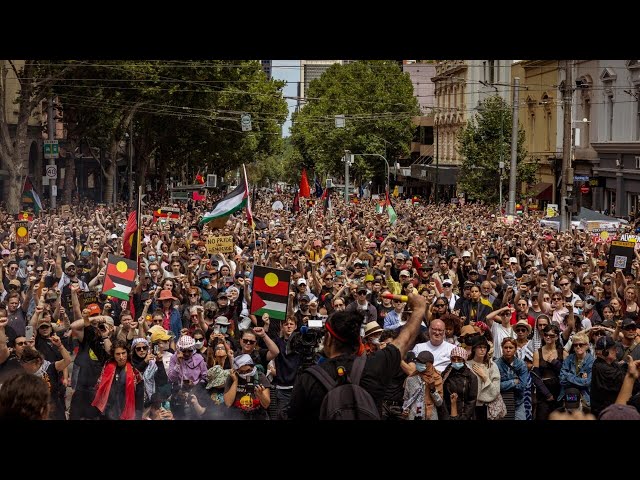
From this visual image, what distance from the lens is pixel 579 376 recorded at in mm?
9586

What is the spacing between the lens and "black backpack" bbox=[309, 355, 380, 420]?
520cm

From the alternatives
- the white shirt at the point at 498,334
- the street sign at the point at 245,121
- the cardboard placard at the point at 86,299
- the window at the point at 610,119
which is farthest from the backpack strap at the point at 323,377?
the street sign at the point at 245,121

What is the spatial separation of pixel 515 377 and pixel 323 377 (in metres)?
4.30

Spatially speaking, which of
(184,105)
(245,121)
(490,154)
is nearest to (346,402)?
(490,154)

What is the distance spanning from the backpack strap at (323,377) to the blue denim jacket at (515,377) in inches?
164

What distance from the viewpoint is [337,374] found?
17.7 ft

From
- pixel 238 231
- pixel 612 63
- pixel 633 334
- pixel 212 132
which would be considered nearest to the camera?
pixel 633 334

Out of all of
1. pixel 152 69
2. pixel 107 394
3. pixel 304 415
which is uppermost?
pixel 152 69

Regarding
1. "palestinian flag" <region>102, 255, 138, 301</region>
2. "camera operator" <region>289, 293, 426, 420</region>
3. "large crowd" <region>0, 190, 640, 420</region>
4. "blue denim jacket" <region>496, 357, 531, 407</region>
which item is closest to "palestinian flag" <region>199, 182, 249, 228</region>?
"large crowd" <region>0, 190, 640, 420</region>

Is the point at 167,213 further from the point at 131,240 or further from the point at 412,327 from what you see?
the point at 412,327

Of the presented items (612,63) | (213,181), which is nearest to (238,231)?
(213,181)
